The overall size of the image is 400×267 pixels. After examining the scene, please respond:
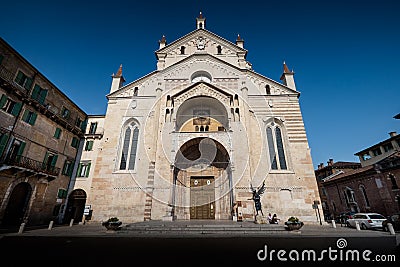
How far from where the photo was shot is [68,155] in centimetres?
2073

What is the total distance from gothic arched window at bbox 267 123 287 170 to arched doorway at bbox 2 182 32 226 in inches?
885

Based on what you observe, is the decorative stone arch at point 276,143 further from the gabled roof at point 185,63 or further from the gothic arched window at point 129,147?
the gothic arched window at point 129,147

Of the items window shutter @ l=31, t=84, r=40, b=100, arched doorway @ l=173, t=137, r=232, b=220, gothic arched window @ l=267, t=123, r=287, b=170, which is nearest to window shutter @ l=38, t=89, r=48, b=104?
window shutter @ l=31, t=84, r=40, b=100

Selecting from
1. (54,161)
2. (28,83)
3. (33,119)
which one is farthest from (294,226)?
(28,83)

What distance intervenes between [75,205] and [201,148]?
626 inches

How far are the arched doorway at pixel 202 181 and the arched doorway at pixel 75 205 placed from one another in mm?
11461

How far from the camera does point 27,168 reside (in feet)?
51.7

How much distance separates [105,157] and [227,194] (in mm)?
12562

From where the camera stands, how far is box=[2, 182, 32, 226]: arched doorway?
15.4m

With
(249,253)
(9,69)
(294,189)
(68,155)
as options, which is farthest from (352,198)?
(9,69)

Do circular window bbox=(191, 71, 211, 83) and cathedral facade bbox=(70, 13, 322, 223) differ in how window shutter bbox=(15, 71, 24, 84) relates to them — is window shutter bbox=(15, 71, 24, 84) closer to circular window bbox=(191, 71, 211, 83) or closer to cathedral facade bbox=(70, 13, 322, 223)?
cathedral facade bbox=(70, 13, 322, 223)

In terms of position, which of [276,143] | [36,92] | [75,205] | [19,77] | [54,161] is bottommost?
[75,205]

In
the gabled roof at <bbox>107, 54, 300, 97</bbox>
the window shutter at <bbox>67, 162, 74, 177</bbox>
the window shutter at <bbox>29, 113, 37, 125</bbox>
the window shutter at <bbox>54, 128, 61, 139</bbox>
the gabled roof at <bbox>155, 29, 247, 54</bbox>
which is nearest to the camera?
the window shutter at <bbox>29, 113, 37, 125</bbox>

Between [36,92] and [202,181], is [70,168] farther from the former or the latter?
[202,181]
